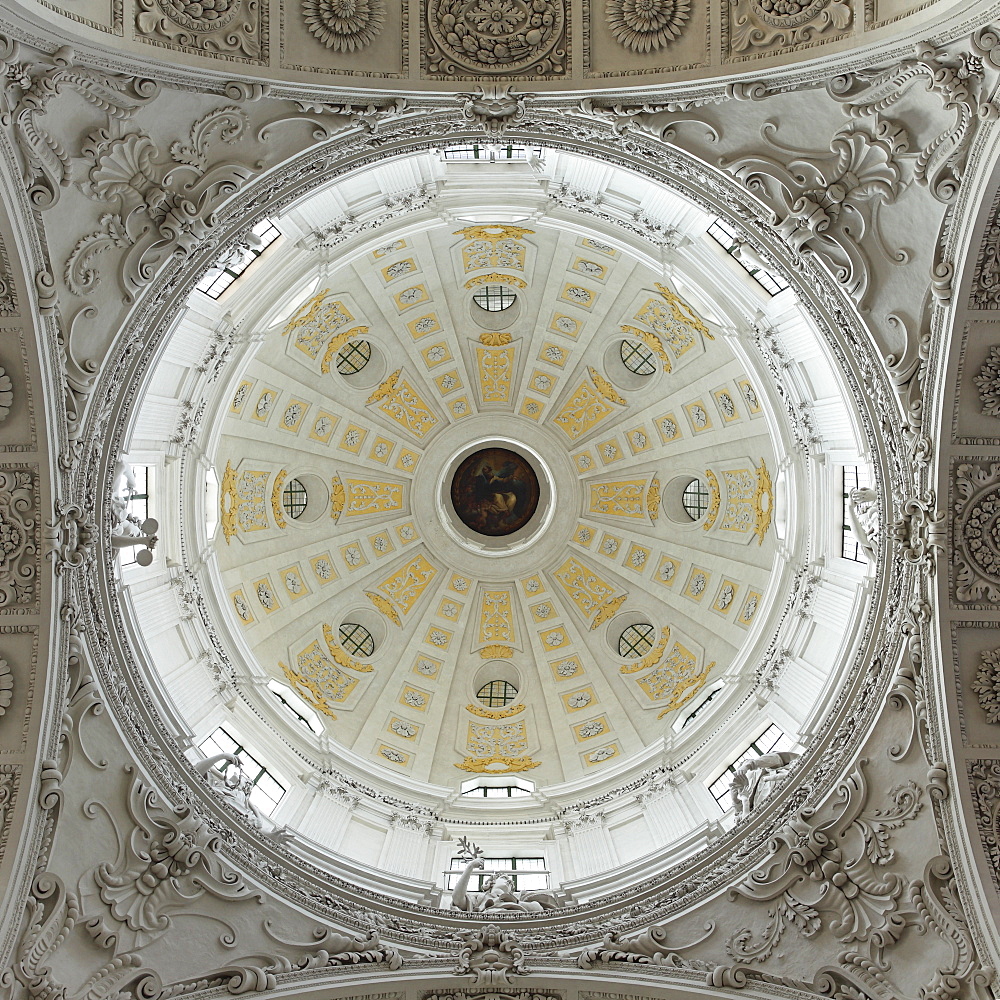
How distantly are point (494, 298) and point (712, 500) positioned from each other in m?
9.06

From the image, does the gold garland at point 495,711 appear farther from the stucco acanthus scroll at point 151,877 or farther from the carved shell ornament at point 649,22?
the carved shell ornament at point 649,22

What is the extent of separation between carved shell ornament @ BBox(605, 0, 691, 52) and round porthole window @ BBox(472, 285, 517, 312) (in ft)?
44.3

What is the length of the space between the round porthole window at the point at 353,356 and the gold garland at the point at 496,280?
370cm

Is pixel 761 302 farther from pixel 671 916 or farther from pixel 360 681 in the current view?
pixel 360 681

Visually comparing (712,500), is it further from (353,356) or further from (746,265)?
(353,356)

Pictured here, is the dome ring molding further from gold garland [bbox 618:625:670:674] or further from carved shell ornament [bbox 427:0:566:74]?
gold garland [bbox 618:625:670:674]

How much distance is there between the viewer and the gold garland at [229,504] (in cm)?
2383

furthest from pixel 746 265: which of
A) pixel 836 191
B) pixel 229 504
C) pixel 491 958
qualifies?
pixel 229 504

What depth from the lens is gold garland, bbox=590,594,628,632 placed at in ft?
94.9

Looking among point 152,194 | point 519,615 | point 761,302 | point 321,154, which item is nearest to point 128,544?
point 152,194

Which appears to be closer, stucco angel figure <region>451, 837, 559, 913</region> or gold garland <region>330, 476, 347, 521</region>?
stucco angel figure <region>451, 837, 559, 913</region>

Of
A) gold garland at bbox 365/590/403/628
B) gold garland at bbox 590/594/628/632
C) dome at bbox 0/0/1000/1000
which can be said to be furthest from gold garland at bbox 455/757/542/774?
gold garland at bbox 365/590/403/628

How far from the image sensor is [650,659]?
89.4 feet

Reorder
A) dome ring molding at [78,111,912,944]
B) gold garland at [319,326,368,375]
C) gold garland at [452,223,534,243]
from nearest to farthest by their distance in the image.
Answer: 1. dome ring molding at [78,111,912,944]
2. gold garland at [452,223,534,243]
3. gold garland at [319,326,368,375]
